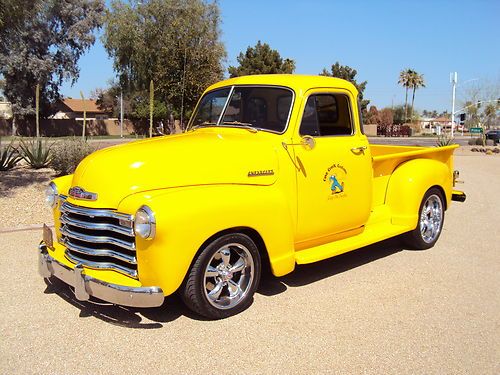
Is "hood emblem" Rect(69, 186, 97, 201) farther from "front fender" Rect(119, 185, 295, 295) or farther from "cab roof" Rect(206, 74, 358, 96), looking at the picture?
"cab roof" Rect(206, 74, 358, 96)

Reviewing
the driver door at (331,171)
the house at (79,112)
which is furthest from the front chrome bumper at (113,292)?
the house at (79,112)

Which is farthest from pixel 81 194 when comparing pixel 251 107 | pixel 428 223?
pixel 428 223

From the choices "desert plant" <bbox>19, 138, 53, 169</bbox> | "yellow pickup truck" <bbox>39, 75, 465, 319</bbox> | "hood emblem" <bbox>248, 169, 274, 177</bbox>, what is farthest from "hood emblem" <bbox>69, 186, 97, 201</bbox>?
"desert plant" <bbox>19, 138, 53, 169</bbox>

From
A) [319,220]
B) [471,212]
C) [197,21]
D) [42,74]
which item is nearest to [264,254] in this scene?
[319,220]

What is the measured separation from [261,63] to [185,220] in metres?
33.8

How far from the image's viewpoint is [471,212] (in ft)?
29.3

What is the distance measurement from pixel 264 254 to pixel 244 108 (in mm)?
1611

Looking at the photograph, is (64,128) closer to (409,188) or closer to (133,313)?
(409,188)

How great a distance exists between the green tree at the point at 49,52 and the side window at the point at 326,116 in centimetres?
3526

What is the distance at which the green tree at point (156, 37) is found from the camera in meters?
21.0

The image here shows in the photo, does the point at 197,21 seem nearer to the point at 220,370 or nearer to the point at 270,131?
the point at 270,131

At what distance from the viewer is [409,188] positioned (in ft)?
19.9

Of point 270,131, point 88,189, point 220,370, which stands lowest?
point 220,370

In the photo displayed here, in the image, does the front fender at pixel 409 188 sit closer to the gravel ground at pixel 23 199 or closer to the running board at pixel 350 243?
the running board at pixel 350 243
